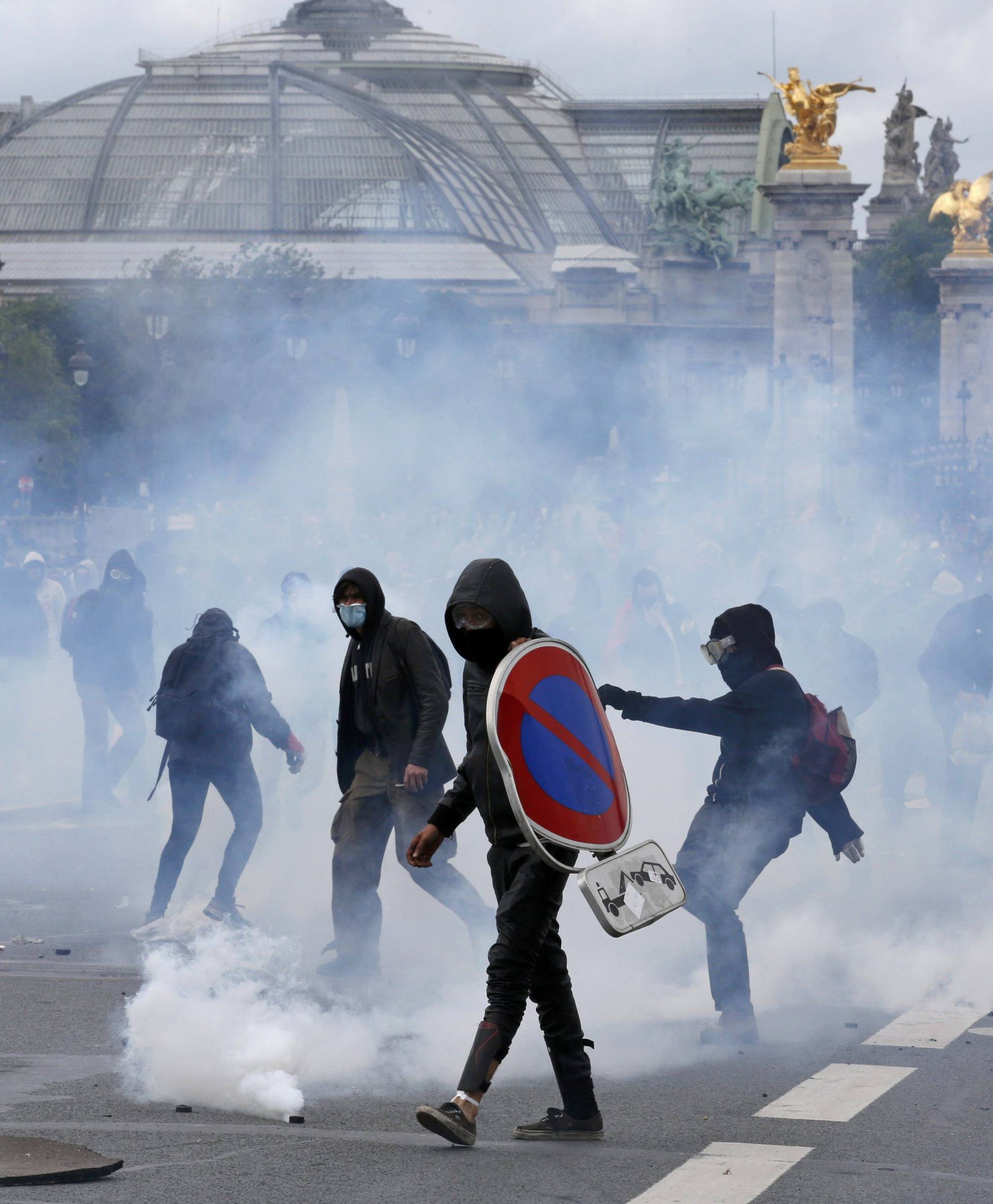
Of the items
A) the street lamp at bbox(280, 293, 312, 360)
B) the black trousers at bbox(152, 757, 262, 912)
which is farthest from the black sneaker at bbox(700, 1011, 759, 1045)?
the street lamp at bbox(280, 293, 312, 360)

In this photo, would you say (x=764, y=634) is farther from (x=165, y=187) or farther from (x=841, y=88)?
(x=165, y=187)

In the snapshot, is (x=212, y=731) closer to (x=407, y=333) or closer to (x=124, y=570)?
(x=124, y=570)

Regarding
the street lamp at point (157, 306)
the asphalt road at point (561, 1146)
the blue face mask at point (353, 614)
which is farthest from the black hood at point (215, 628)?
the street lamp at point (157, 306)

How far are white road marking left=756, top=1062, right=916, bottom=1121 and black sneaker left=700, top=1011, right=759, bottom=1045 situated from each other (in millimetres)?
406

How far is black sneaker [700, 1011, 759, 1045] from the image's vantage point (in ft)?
23.5

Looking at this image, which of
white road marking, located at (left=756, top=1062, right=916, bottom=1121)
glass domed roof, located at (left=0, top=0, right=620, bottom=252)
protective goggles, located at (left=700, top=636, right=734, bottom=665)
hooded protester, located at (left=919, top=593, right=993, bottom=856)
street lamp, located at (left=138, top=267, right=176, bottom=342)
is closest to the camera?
white road marking, located at (left=756, top=1062, right=916, bottom=1121)

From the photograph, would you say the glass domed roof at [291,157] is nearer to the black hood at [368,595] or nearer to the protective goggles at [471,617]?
the black hood at [368,595]

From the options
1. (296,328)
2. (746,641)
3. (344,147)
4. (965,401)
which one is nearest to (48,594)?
(746,641)

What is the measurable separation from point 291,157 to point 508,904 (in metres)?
89.7

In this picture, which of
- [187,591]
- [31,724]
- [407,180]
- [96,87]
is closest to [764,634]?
[31,724]

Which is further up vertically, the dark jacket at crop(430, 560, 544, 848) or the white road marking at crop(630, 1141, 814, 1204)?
the dark jacket at crop(430, 560, 544, 848)

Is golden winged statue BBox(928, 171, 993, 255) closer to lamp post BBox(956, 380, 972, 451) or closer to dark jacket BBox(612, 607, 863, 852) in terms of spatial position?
lamp post BBox(956, 380, 972, 451)

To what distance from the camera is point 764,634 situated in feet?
24.7

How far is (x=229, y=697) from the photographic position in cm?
953
